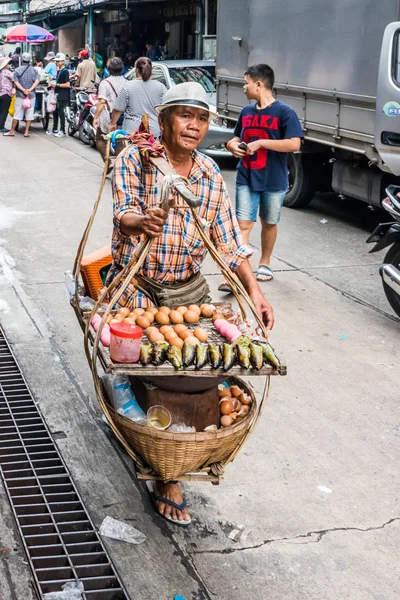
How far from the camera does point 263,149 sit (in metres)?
7.52

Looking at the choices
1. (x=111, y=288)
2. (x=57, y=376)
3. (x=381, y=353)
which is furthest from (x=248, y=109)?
(x=111, y=288)

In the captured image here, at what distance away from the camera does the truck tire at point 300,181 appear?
1110 cm

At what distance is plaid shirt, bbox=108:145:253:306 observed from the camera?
3752mm

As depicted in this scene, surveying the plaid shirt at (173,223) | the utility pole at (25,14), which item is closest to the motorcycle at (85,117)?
the plaid shirt at (173,223)

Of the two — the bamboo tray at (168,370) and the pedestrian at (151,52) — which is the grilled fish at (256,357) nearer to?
the bamboo tray at (168,370)

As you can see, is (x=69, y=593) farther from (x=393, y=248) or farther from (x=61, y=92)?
(x=61, y=92)

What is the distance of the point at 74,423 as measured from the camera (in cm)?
490

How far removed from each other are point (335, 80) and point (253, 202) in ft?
9.36

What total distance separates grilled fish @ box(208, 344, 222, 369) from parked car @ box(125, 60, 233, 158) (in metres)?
10.3

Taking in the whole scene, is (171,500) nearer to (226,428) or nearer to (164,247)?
(226,428)

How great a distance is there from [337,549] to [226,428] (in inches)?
32.5

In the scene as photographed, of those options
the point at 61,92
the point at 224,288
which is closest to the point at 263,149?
the point at 224,288

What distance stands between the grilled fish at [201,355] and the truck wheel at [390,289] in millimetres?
3689

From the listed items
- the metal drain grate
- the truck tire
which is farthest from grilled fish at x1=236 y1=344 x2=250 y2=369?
the truck tire
